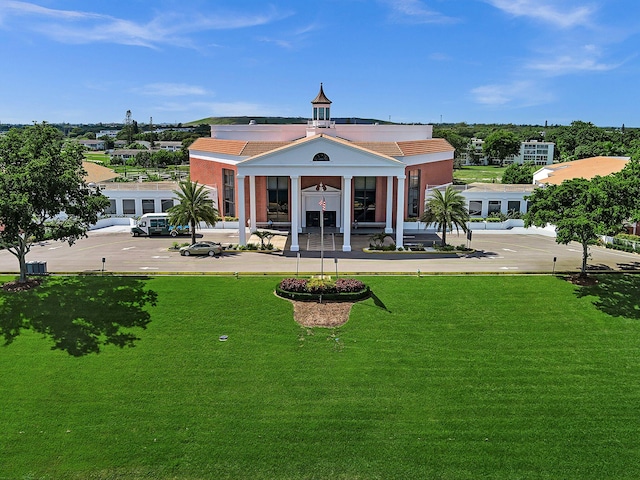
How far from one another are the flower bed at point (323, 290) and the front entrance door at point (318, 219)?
2025 cm

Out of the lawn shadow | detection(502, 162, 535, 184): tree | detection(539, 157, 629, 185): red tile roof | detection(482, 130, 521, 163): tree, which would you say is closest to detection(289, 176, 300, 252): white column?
the lawn shadow

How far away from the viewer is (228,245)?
43.6 meters

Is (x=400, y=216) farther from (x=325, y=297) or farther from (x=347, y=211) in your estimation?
(x=325, y=297)

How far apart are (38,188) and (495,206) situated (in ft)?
152

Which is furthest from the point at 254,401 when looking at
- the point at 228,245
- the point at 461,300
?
the point at 228,245

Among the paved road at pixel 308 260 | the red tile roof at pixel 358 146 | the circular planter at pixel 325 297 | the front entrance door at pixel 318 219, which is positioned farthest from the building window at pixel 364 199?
the circular planter at pixel 325 297

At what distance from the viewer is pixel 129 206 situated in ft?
194

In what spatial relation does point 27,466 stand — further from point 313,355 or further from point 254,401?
point 313,355

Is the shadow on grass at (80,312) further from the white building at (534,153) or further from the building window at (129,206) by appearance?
the white building at (534,153)

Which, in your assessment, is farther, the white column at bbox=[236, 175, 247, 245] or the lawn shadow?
the white column at bbox=[236, 175, 247, 245]

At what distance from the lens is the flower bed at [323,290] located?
31.0 meters

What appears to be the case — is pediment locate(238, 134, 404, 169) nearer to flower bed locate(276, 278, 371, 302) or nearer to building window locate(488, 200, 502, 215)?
flower bed locate(276, 278, 371, 302)

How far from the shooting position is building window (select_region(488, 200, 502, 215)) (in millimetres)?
58625

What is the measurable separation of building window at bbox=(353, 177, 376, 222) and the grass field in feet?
67.6
